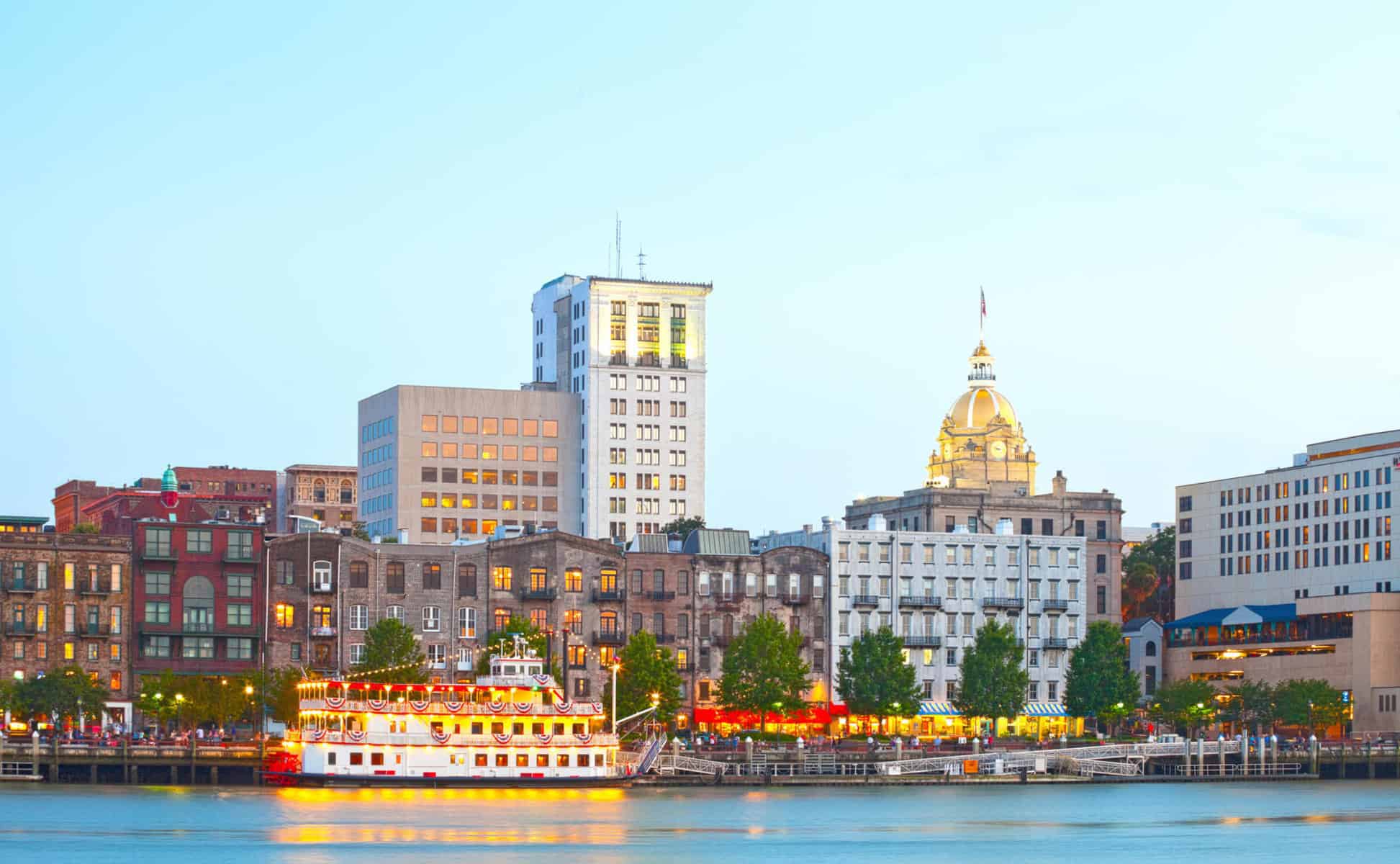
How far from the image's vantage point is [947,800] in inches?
6211

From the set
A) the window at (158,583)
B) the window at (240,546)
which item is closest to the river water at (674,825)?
the window at (158,583)

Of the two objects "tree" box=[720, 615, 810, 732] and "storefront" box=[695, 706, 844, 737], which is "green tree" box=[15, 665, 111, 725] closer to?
"tree" box=[720, 615, 810, 732]

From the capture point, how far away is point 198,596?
179 metres

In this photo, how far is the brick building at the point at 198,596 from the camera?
177250mm

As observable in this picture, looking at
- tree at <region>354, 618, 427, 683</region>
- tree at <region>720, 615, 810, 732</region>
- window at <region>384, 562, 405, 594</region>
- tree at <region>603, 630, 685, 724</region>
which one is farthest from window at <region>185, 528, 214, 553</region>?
tree at <region>720, 615, 810, 732</region>

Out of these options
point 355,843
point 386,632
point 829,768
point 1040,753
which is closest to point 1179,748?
point 1040,753

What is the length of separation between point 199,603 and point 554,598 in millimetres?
24906

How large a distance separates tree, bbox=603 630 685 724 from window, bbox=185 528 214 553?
28870 millimetres

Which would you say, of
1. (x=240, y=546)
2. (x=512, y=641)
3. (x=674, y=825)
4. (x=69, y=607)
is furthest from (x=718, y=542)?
(x=674, y=825)

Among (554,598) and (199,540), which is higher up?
(199,540)

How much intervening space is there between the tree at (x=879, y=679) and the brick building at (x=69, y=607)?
2044 inches

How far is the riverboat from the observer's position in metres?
152

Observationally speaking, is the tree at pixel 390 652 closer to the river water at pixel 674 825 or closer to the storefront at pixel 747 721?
the river water at pixel 674 825

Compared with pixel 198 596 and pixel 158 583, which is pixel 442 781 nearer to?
pixel 198 596
